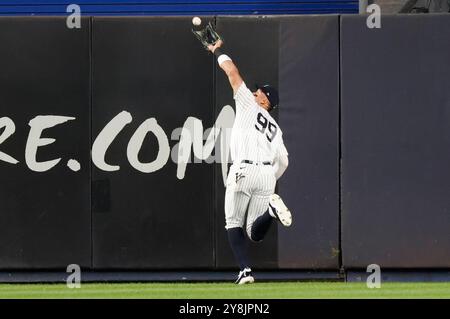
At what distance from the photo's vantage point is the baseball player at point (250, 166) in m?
12.6

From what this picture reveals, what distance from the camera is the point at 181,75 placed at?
12.7 m

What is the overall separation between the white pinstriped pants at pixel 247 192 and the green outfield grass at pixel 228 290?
668mm

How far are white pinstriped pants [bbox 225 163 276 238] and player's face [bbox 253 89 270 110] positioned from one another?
59 centimetres

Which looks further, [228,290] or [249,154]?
[249,154]

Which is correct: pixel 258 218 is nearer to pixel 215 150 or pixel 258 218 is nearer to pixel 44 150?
pixel 215 150

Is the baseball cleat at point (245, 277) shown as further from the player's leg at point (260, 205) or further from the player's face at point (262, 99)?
the player's face at point (262, 99)

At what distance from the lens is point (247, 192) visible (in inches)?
500

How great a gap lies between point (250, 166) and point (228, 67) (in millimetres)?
1000

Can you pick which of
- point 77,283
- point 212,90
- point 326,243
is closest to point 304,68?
point 212,90

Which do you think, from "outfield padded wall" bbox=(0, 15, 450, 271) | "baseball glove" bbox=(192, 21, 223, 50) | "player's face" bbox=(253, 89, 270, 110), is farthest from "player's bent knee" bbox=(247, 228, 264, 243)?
"baseball glove" bbox=(192, 21, 223, 50)

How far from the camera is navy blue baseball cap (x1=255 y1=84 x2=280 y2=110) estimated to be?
12680mm

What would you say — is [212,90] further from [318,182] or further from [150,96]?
[318,182]

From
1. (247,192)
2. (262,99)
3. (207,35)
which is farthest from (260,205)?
(207,35)
